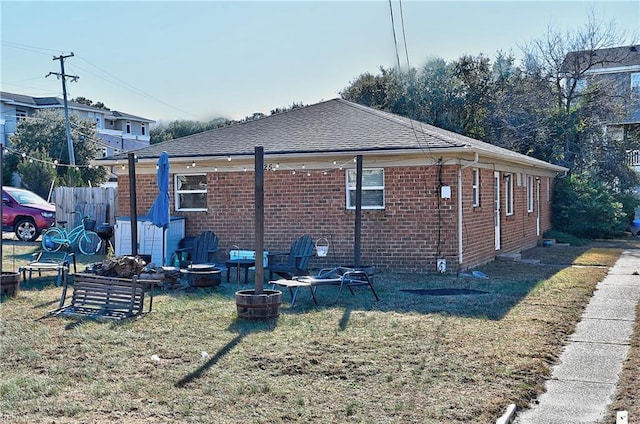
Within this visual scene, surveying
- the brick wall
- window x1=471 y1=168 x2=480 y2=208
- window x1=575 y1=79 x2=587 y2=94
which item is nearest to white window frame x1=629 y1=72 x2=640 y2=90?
window x1=575 y1=79 x2=587 y2=94

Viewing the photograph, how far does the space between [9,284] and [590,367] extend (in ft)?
26.7

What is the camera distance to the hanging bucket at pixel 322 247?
1403cm

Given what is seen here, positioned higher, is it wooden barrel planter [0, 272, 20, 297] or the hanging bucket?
the hanging bucket

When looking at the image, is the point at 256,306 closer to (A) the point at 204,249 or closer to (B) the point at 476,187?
(A) the point at 204,249

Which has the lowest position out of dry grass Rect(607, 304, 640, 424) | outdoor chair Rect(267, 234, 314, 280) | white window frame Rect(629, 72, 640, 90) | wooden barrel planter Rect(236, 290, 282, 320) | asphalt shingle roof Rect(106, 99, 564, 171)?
dry grass Rect(607, 304, 640, 424)

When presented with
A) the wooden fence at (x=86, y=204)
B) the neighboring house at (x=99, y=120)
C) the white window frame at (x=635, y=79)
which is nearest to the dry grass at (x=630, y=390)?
the wooden fence at (x=86, y=204)

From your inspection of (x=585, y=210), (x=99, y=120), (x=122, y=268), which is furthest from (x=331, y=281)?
(x=99, y=120)

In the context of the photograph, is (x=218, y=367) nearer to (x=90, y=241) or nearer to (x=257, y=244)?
(x=257, y=244)

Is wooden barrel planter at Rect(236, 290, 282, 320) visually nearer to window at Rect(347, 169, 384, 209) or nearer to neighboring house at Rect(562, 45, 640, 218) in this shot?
window at Rect(347, 169, 384, 209)

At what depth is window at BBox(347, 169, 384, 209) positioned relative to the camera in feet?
46.3

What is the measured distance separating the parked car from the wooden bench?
1178 centimetres

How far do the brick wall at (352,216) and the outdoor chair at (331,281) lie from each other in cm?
261

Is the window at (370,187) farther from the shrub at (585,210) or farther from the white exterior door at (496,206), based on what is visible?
the shrub at (585,210)

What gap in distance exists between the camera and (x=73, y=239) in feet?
55.7
